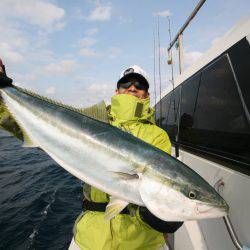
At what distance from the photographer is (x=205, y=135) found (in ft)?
10.5

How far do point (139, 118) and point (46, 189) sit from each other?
7.25 meters

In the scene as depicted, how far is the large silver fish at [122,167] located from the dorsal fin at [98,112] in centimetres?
5

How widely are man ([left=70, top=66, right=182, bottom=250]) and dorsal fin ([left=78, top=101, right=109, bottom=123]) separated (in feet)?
1.80

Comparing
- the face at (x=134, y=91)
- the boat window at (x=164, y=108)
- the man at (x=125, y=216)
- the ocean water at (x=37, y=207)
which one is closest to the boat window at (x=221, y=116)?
the man at (x=125, y=216)

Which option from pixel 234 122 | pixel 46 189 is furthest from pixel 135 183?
pixel 46 189

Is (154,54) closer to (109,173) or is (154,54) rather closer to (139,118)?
(139,118)

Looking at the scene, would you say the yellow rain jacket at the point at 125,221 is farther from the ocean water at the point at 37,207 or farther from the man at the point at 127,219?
the ocean water at the point at 37,207

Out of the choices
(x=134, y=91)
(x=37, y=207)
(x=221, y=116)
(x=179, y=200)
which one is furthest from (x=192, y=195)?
(x=37, y=207)

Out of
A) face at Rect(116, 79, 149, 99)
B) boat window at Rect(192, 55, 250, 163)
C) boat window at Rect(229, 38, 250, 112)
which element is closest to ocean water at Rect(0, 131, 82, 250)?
face at Rect(116, 79, 149, 99)

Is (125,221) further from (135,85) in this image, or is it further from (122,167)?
(135,85)

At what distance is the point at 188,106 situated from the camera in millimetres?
4121

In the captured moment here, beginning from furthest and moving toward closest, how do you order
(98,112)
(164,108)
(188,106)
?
1. (164,108)
2. (188,106)
3. (98,112)

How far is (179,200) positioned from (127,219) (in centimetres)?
82

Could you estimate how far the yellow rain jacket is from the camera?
2285 mm
